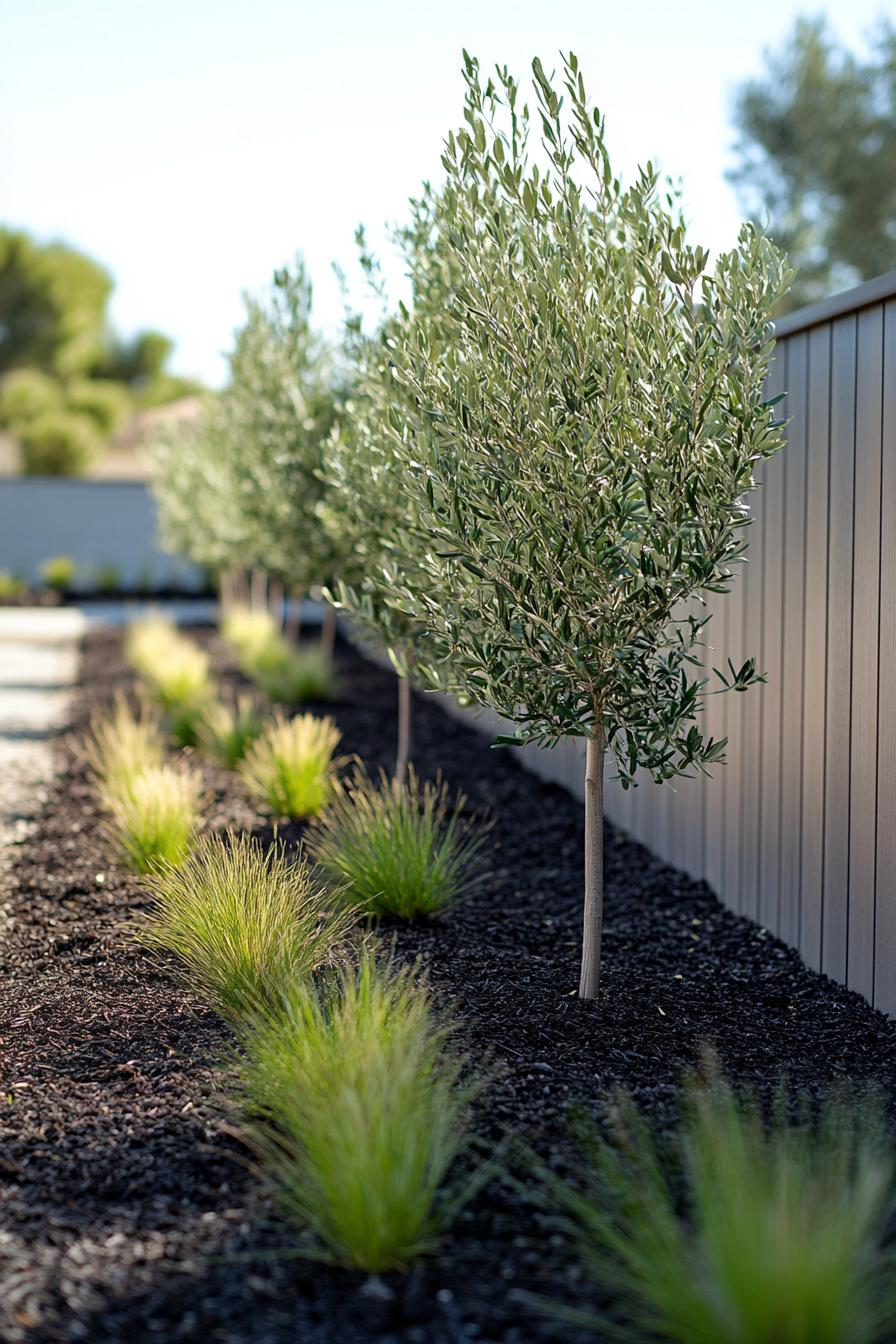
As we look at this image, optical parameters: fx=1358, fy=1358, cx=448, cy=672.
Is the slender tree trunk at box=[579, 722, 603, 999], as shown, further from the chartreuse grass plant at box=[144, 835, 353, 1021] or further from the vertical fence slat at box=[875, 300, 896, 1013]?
the vertical fence slat at box=[875, 300, 896, 1013]

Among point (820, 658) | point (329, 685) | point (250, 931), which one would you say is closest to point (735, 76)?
point (329, 685)

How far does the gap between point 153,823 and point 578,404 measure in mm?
3012

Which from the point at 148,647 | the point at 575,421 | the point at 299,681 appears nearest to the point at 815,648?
the point at 575,421

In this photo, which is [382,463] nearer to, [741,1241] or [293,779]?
[293,779]

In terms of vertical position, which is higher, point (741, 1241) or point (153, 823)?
point (153, 823)

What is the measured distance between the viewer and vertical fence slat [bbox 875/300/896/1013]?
4422 mm

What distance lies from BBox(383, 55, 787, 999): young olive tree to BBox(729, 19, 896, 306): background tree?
17.4 meters

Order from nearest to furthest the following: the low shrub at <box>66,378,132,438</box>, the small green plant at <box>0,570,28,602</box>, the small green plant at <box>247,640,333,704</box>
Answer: the small green plant at <box>247,640,333,704</box>, the small green plant at <box>0,570,28,602</box>, the low shrub at <box>66,378,132,438</box>

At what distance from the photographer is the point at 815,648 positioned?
5.06 metres

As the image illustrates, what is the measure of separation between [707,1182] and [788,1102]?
1102mm

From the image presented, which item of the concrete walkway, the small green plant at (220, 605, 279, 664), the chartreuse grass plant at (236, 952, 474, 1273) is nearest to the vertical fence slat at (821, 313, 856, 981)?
the chartreuse grass plant at (236, 952, 474, 1273)

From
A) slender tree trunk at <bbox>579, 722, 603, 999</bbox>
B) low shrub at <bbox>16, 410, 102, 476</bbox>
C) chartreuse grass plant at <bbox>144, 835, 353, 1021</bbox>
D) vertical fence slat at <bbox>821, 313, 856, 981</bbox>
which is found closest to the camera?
chartreuse grass plant at <bbox>144, 835, 353, 1021</bbox>

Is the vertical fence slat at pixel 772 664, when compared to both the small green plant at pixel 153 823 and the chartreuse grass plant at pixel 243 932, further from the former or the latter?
the small green plant at pixel 153 823

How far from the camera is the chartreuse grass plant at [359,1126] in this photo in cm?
280
